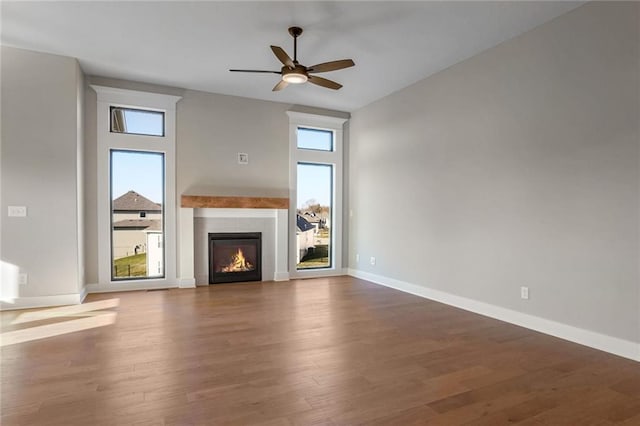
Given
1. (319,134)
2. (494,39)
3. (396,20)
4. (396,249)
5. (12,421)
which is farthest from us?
(319,134)

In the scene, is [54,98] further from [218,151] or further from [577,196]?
[577,196]

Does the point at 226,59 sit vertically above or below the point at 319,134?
above

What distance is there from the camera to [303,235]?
648cm

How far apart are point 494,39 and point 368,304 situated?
3.31 metres

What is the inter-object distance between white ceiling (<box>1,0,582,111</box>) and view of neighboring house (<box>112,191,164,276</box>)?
70.1 inches

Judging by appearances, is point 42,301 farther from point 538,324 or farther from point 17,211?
point 538,324

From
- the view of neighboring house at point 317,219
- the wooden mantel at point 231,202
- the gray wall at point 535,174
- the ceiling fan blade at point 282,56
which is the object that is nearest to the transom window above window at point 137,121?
the wooden mantel at point 231,202

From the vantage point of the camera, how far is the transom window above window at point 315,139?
6391mm

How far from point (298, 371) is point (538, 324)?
2.48 meters

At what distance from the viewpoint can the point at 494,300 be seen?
4.00 m

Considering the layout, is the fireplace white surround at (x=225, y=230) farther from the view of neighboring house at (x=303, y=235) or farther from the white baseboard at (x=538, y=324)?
the white baseboard at (x=538, y=324)

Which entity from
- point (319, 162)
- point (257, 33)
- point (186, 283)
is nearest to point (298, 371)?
point (257, 33)

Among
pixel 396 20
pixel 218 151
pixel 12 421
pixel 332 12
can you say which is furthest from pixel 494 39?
pixel 12 421

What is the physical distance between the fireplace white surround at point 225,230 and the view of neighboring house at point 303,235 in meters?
0.31
